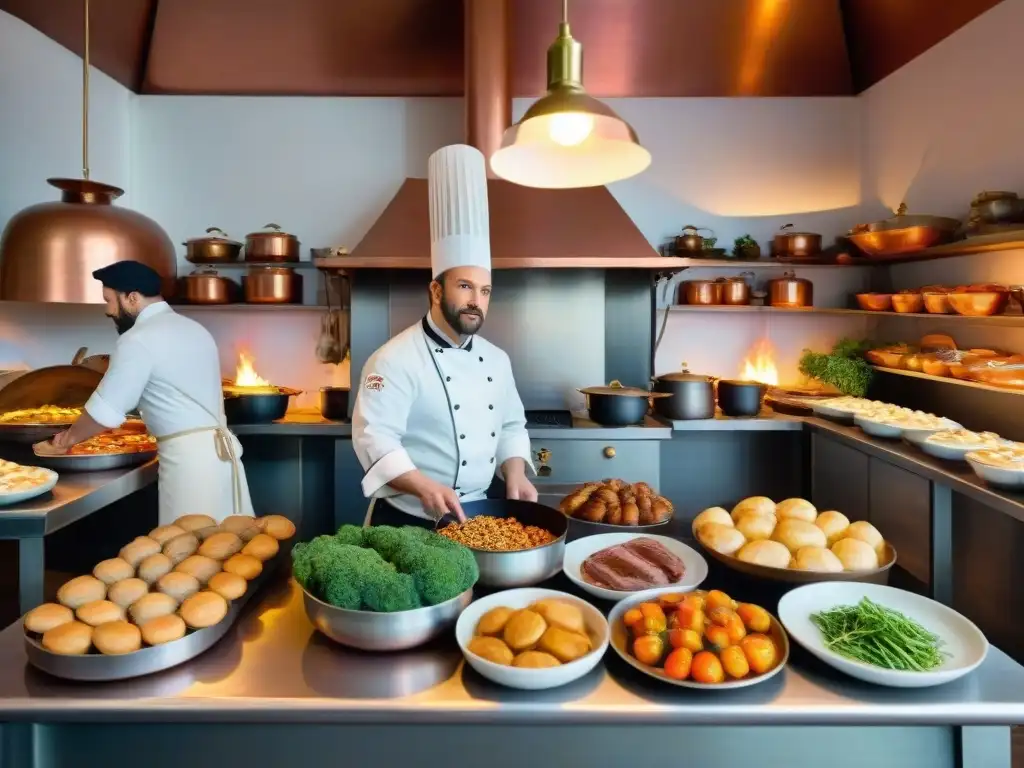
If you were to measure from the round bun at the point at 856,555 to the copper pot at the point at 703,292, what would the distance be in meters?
2.96

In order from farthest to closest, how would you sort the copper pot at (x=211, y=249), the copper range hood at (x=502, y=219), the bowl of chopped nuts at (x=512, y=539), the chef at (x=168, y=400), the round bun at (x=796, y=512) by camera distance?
the copper pot at (x=211, y=249) → the copper range hood at (x=502, y=219) → the chef at (x=168, y=400) → the round bun at (x=796, y=512) → the bowl of chopped nuts at (x=512, y=539)

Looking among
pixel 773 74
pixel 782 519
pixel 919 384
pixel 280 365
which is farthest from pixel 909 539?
pixel 280 365

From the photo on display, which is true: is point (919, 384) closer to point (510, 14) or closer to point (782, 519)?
point (782, 519)

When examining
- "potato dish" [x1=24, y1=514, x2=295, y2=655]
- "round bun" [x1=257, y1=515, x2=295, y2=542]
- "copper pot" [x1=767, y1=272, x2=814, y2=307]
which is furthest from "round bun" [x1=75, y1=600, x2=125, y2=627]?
"copper pot" [x1=767, y1=272, x2=814, y2=307]

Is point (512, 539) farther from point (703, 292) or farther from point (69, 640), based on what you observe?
point (703, 292)

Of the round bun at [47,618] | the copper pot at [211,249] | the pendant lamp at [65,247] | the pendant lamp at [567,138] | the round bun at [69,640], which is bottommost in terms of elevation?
the round bun at [69,640]

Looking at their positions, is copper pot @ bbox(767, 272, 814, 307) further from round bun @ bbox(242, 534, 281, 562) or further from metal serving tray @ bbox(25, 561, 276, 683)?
metal serving tray @ bbox(25, 561, 276, 683)

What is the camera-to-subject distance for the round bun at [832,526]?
63.6 inches

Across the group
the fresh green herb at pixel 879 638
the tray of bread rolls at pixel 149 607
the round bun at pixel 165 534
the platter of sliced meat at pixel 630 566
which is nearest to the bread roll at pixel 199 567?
the tray of bread rolls at pixel 149 607

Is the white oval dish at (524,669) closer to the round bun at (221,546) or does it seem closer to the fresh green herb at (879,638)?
the fresh green herb at (879,638)

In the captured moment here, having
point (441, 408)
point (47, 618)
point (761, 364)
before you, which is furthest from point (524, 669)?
point (761, 364)

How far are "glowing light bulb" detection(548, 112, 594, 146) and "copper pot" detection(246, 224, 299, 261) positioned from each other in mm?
2765

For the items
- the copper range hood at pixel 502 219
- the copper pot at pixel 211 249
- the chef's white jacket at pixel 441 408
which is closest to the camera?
the chef's white jacket at pixel 441 408

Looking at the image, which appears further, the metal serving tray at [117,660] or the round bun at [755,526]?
the round bun at [755,526]
